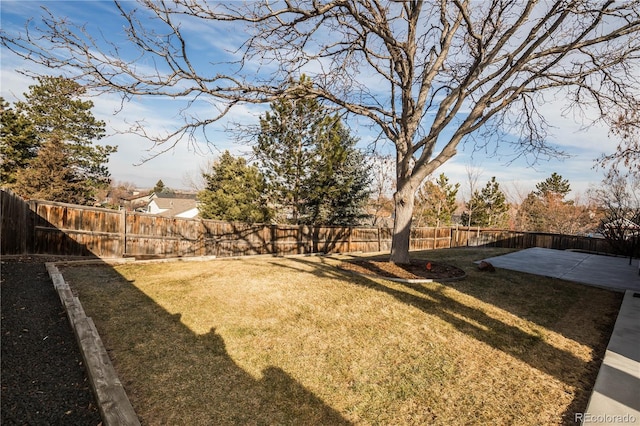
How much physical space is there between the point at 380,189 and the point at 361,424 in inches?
920

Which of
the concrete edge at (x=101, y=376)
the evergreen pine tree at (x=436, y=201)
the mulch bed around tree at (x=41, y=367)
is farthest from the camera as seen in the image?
the evergreen pine tree at (x=436, y=201)

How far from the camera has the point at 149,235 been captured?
986 cm

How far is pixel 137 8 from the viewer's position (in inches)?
172

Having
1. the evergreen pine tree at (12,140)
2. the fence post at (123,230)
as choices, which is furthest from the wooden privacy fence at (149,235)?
the evergreen pine tree at (12,140)

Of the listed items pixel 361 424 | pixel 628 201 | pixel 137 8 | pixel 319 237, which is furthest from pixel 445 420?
pixel 628 201

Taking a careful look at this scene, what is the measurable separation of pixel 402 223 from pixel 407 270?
1271mm

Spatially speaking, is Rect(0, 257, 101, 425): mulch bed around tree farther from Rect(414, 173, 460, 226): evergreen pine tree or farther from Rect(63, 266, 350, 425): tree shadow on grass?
Rect(414, 173, 460, 226): evergreen pine tree

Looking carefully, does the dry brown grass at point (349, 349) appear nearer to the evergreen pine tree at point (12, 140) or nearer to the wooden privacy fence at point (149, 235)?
the wooden privacy fence at point (149, 235)

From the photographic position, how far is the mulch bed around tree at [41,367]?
233cm

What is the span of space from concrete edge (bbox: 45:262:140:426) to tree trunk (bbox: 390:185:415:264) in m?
6.45

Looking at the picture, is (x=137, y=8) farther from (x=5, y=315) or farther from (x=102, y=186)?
(x=102, y=186)

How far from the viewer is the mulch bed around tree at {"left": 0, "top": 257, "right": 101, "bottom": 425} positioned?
7.66 feet

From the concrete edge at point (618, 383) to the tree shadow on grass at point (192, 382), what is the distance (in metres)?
2.05

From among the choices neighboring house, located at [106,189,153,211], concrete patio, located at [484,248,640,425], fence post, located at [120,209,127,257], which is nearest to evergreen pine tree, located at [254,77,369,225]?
fence post, located at [120,209,127,257]
